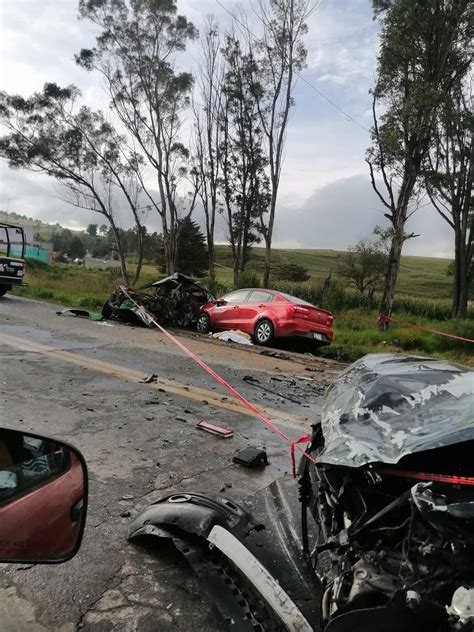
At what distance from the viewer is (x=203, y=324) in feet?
44.3

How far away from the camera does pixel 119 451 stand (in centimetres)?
409

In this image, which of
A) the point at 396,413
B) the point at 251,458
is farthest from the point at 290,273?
the point at 396,413

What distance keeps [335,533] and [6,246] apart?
1615cm

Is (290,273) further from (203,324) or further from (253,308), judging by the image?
(253,308)

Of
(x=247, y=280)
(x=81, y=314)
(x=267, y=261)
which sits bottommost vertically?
(x=81, y=314)

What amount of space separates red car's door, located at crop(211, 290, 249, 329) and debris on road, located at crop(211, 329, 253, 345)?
0.29 meters

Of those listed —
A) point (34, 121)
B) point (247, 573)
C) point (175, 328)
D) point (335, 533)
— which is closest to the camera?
point (335, 533)

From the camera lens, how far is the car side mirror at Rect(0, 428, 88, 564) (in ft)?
4.44

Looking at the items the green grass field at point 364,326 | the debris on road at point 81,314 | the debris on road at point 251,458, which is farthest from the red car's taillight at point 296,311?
the debris on road at point 251,458

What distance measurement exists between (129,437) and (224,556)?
7.98 feet

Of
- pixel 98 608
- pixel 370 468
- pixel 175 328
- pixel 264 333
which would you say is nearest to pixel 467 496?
pixel 370 468

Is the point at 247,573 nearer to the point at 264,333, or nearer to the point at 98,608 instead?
the point at 98,608

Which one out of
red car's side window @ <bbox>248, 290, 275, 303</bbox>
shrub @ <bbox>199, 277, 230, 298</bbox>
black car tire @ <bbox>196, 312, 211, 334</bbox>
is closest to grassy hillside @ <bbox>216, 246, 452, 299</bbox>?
shrub @ <bbox>199, 277, 230, 298</bbox>

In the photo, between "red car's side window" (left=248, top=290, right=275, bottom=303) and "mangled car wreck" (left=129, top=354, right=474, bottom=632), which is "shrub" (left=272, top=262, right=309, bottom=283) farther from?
"mangled car wreck" (left=129, top=354, right=474, bottom=632)
